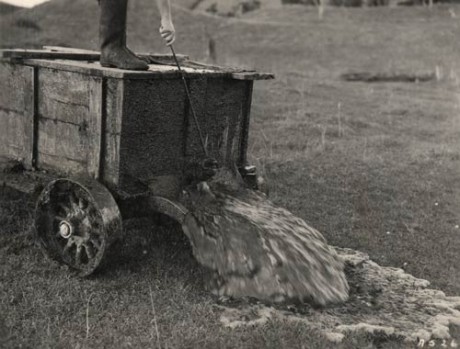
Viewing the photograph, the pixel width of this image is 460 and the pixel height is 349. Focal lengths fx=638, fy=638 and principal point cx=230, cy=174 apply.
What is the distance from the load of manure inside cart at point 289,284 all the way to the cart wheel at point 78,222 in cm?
71

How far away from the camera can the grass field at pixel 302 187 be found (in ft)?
16.0

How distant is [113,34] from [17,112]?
1.36 m

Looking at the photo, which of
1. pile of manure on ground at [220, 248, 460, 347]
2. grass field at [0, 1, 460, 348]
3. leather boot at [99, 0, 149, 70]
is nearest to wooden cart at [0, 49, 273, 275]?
leather boot at [99, 0, 149, 70]

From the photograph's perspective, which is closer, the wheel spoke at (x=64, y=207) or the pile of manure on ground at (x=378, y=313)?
the pile of manure on ground at (x=378, y=313)

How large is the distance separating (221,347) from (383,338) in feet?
4.31

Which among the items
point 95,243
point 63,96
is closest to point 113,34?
point 63,96

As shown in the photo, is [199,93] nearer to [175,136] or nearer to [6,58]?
[175,136]

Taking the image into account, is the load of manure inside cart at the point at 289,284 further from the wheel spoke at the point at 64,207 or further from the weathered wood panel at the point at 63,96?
the weathered wood panel at the point at 63,96

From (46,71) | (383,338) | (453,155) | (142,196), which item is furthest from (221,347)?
(453,155)

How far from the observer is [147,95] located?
557cm

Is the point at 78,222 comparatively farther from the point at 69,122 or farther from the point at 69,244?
the point at 69,122

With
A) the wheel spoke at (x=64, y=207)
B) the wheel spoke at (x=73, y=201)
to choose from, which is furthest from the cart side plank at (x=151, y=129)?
the wheel spoke at (x=64, y=207)

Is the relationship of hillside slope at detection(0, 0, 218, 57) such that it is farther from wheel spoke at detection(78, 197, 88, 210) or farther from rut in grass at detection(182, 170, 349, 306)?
rut in grass at detection(182, 170, 349, 306)

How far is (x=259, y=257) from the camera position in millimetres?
5504
